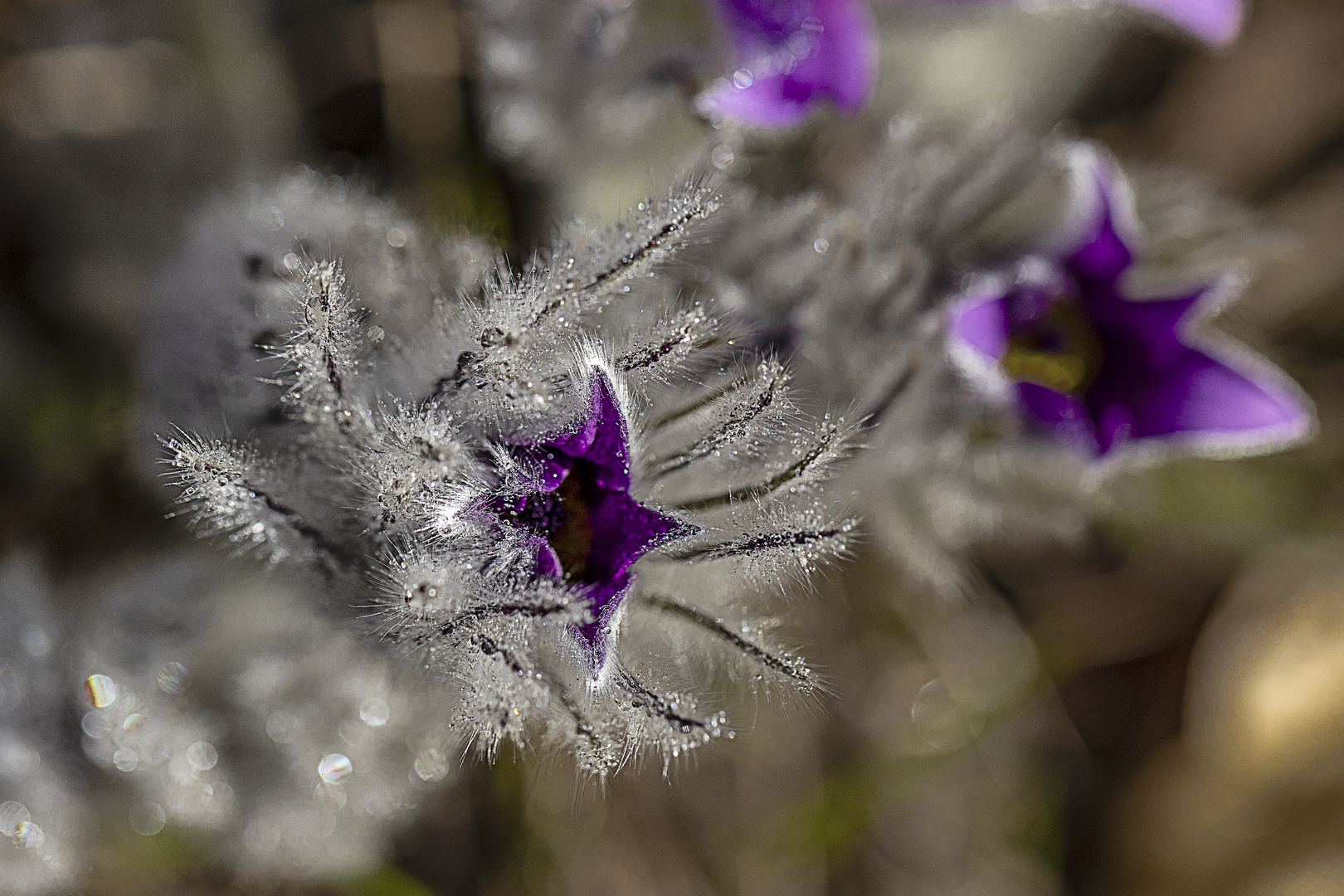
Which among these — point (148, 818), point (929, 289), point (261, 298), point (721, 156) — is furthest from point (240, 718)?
point (929, 289)

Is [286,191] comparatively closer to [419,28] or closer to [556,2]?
[556,2]

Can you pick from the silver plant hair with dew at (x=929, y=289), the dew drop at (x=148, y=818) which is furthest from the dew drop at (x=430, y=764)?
the silver plant hair with dew at (x=929, y=289)

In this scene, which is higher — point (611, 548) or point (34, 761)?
point (611, 548)

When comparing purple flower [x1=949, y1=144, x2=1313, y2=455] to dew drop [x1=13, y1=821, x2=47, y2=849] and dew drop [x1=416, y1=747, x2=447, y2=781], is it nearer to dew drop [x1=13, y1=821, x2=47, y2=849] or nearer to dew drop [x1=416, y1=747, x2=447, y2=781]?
dew drop [x1=416, y1=747, x2=447, y2=781]

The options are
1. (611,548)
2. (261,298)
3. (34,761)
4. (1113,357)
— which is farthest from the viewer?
(1113,357)

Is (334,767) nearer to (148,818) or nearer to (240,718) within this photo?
(240,718)

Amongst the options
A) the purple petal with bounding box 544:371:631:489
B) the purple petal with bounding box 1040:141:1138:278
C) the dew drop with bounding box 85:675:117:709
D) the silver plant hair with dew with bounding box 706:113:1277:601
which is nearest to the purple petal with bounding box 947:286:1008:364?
the silver plant hair with dew with bounding box 706:113:1277:601

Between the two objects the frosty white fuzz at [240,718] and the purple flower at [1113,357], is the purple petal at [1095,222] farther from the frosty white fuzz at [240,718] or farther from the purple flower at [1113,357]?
the frosty white fuzz at [240,718]
